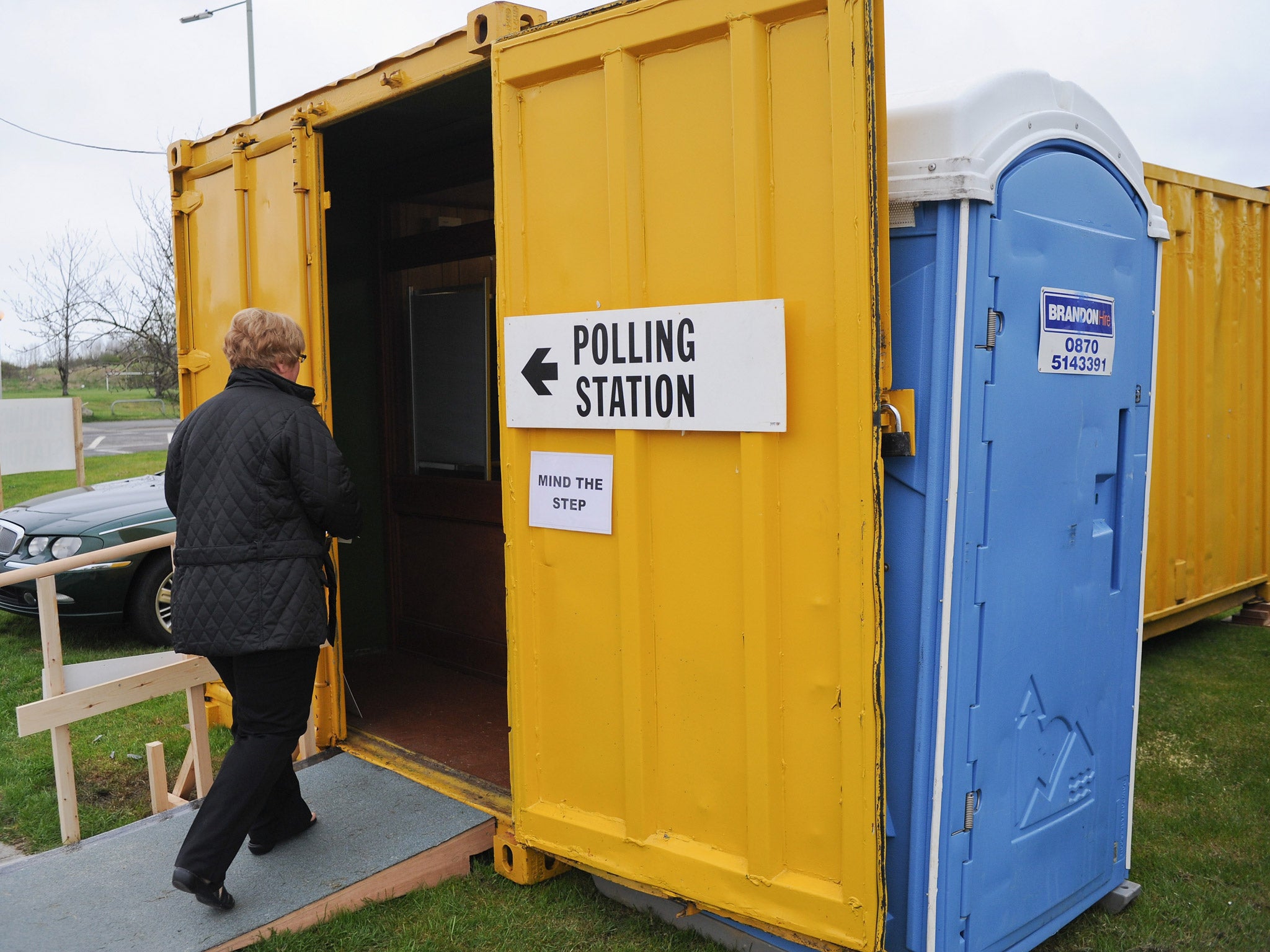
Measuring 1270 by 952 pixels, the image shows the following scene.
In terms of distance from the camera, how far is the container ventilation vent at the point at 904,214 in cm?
259

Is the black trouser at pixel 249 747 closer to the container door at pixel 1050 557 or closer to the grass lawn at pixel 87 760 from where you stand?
the grass lawn at pixel 87 760

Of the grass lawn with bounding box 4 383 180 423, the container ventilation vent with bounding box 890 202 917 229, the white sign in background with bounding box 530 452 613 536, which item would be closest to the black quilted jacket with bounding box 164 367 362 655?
the white sign in background with bounding box 530 452 613 536

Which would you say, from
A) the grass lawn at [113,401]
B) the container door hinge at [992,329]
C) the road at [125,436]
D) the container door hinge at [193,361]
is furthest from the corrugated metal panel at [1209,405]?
the grass lawn at [113,401]

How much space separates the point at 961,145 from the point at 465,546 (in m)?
A: 4.00

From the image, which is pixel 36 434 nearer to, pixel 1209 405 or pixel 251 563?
pixel 251 563

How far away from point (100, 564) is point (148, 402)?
29127 mm

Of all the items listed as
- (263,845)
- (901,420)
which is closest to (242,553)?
(263,845)

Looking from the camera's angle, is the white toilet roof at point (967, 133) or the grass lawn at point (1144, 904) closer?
the white toilet roof at point (967, 133)

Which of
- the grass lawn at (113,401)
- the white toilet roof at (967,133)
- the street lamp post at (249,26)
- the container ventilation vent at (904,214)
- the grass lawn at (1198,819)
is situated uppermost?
the street lamp post at (249,26)

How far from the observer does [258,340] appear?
3.31 metres

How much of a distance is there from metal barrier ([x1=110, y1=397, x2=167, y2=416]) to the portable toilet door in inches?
1210

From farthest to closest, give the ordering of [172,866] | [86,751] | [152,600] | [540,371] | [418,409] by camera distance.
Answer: [152,600] < [418,409] < [86,751] < [172,866] < [540,371]

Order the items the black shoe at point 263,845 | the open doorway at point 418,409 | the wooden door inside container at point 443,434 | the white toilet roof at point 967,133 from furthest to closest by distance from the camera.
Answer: the wooden door inside container at point 443,434, the open doorway at point 418,409, the black shoe at point 263,845, the white toilet roof at point 967,133

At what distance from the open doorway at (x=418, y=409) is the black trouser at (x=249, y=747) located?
1.77m
